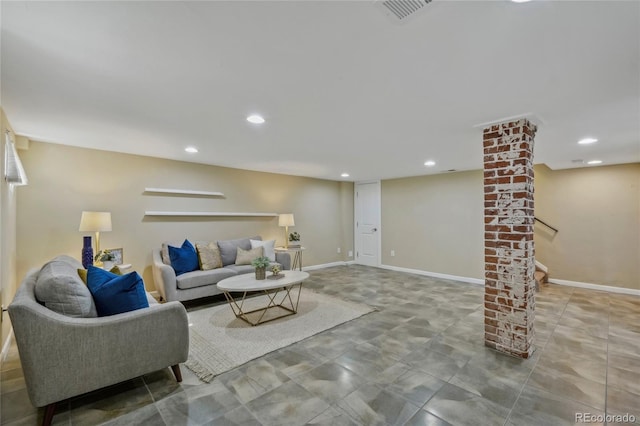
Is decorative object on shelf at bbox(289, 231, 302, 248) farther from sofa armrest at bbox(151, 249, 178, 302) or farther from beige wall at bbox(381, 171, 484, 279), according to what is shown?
sofa armrest at bbox(151, 249, 178, 302)

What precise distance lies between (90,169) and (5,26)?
2.95m

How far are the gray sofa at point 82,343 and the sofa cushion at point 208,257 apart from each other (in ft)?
7.00

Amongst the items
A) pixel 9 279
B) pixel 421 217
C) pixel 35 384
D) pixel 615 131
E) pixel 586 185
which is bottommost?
pixel 35 384

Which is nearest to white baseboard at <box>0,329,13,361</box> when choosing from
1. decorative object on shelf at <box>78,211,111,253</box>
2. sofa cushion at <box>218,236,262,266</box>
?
decorative object on shelf at <box>78,211,111,253</box>

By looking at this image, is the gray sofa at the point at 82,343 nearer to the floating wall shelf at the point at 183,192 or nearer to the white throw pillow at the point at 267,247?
the floating wall shelf at the point at 183,192

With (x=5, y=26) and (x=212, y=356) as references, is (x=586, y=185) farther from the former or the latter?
(x=5, y=26)

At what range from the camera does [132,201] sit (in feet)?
13.6

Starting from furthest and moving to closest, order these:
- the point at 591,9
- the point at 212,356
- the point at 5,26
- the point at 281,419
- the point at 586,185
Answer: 1. the point at 586,185
2. the point at 212,356
3. the point at 281,419
4. the point at 5,26
5. the point at 591,9

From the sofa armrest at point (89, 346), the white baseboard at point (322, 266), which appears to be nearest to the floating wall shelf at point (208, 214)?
the white baseboard at point (322, 266)

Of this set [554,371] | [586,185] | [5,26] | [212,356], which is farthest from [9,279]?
[586,185]

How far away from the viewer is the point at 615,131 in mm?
2961

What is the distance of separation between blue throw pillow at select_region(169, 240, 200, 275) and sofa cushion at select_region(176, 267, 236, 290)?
0.12m

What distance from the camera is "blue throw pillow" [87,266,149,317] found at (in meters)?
1.98

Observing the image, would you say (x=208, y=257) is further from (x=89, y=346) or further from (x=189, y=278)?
(x=89, y=346)
